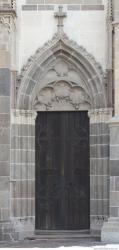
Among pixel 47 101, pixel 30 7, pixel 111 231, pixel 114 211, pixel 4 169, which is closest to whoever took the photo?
pixel 111 231

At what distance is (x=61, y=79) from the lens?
1603 cm

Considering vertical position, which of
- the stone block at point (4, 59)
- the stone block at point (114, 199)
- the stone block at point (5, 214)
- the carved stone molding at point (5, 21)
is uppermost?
the carved stone molding at point (5, 21)

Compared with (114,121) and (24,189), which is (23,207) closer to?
(24,189)

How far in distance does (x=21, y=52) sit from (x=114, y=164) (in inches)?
132

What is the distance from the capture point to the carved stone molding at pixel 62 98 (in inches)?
631

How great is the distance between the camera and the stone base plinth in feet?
46.2

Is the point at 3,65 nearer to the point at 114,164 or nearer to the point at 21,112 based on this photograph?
the point at 21,112

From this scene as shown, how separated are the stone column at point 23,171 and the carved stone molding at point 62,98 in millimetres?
388

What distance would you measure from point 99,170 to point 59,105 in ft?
5.54

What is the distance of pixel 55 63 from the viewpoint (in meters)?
16.0

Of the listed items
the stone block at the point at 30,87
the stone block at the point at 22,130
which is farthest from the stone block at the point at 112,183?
the stone block at the point at 30,87

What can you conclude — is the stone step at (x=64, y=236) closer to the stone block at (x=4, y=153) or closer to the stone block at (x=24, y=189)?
the stone block at (x=24, y=189)

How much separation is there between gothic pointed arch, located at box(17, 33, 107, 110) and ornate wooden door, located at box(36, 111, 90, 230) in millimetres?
311

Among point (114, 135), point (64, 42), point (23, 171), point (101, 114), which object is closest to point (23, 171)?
point (23, 171)
